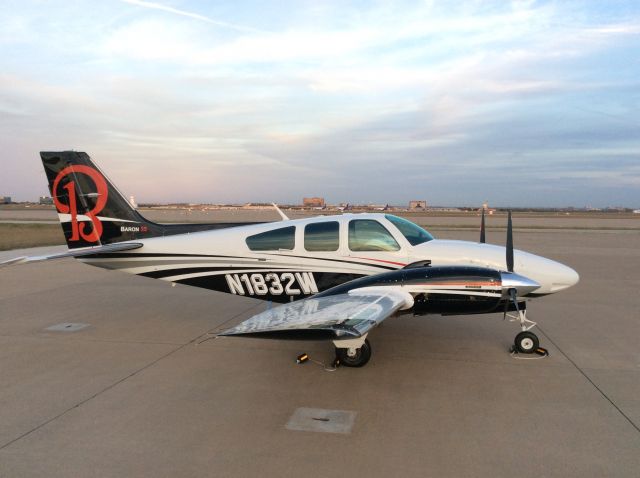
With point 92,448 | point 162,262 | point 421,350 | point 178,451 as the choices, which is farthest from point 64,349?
point 421,350

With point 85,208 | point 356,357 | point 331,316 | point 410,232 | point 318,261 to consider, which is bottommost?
point 356,357

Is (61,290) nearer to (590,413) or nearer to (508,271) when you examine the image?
(508,271)

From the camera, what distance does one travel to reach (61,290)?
1166 centimetres

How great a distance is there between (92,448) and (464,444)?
3318 millimetres

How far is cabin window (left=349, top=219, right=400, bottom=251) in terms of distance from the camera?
7262 millimetres

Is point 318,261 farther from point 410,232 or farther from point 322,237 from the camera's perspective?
point 410,232

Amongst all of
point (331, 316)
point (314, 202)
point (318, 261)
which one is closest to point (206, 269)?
point (318, 261)

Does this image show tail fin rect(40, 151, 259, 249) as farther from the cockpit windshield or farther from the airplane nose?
the airplane nose

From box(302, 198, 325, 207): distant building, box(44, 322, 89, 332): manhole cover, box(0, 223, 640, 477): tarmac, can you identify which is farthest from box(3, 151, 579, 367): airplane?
box(302, 198, 325, 207): distant building

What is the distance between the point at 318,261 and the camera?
7.37m

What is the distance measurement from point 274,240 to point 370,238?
1.58 meters

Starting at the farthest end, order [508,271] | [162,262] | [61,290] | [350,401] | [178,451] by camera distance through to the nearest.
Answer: [61,290] → [162,262] → [508,271] → [350,401] → [178,451]

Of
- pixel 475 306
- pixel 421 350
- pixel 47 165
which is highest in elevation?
pixel 47 165

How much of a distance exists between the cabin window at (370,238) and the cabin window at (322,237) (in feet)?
0.80
